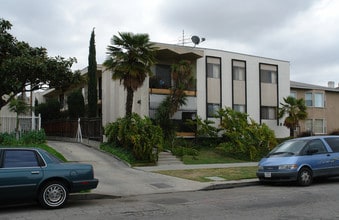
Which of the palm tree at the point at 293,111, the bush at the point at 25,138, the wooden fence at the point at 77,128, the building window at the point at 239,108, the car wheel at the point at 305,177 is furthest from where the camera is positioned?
the palm tree at the point at 293,111

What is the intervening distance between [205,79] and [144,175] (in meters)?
13.5

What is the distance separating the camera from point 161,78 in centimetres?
2689

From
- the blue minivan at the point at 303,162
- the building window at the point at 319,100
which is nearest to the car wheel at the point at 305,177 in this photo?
the blue minivan at the point at 303,162

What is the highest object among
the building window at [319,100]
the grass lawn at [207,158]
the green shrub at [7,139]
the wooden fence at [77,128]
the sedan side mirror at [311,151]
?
the building window at [319,100]

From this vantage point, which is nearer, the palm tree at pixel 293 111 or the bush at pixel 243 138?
the bush at pixel 243 138

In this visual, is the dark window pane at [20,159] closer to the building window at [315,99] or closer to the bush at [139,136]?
the bush at [139,136]

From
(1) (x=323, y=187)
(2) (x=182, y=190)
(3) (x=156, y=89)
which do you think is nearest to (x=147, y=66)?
(3) (x=156, y=89)

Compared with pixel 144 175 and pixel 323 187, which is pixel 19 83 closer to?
pixel 144 175

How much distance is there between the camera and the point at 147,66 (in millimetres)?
22375

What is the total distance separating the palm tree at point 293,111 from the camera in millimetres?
29547

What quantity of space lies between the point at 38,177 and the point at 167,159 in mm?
12233

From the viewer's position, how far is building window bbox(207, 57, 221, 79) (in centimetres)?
2822

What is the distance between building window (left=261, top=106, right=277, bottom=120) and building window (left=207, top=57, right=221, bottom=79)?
16.0ft

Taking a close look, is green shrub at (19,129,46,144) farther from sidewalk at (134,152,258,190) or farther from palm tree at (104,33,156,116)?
sidewalk at (134,152,258,190)
